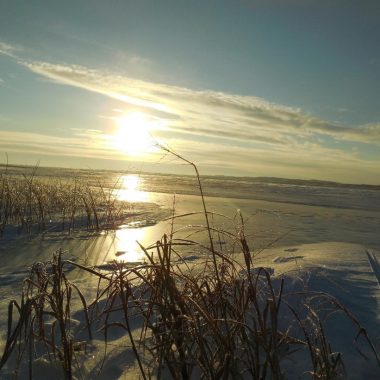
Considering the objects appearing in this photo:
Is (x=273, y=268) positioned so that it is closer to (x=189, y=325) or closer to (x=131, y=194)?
(x=189, y=325)

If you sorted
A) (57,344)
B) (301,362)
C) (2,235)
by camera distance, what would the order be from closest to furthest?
(301,362) → (57,344) → (2,235)

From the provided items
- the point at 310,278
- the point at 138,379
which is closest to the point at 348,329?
the point at 310,278

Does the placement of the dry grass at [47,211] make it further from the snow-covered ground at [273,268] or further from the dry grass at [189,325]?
the dry grass at [189,325]

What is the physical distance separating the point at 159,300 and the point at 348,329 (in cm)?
137

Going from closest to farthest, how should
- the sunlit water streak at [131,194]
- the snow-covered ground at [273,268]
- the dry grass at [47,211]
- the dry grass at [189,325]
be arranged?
the dry grass at [189,325]
the snow-covered ground at [273,268]
the dry grass at [47,211]
the sunlit water streak at [131,194]

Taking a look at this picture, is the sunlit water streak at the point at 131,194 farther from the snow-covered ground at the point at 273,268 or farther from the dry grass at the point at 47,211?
the snow-covered ground at the point at 273,268

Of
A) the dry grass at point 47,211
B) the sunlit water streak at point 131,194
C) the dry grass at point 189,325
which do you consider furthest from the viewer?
the sunlit water streak at point 131,194

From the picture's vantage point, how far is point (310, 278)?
125 inches

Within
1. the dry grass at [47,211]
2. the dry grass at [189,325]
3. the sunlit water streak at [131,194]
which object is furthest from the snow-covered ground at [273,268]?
the sunlit water streak at [131,194]

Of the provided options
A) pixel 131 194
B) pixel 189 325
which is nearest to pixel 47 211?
pixel 189 325

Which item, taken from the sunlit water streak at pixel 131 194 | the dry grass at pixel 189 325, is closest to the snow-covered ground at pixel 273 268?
the dry grass at pixel 189 325

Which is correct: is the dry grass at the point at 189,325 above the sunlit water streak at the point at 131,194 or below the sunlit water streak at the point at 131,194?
above

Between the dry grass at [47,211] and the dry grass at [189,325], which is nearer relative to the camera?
the dry grass at [189,325]

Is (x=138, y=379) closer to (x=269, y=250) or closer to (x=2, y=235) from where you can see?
(x=269, y=250)
